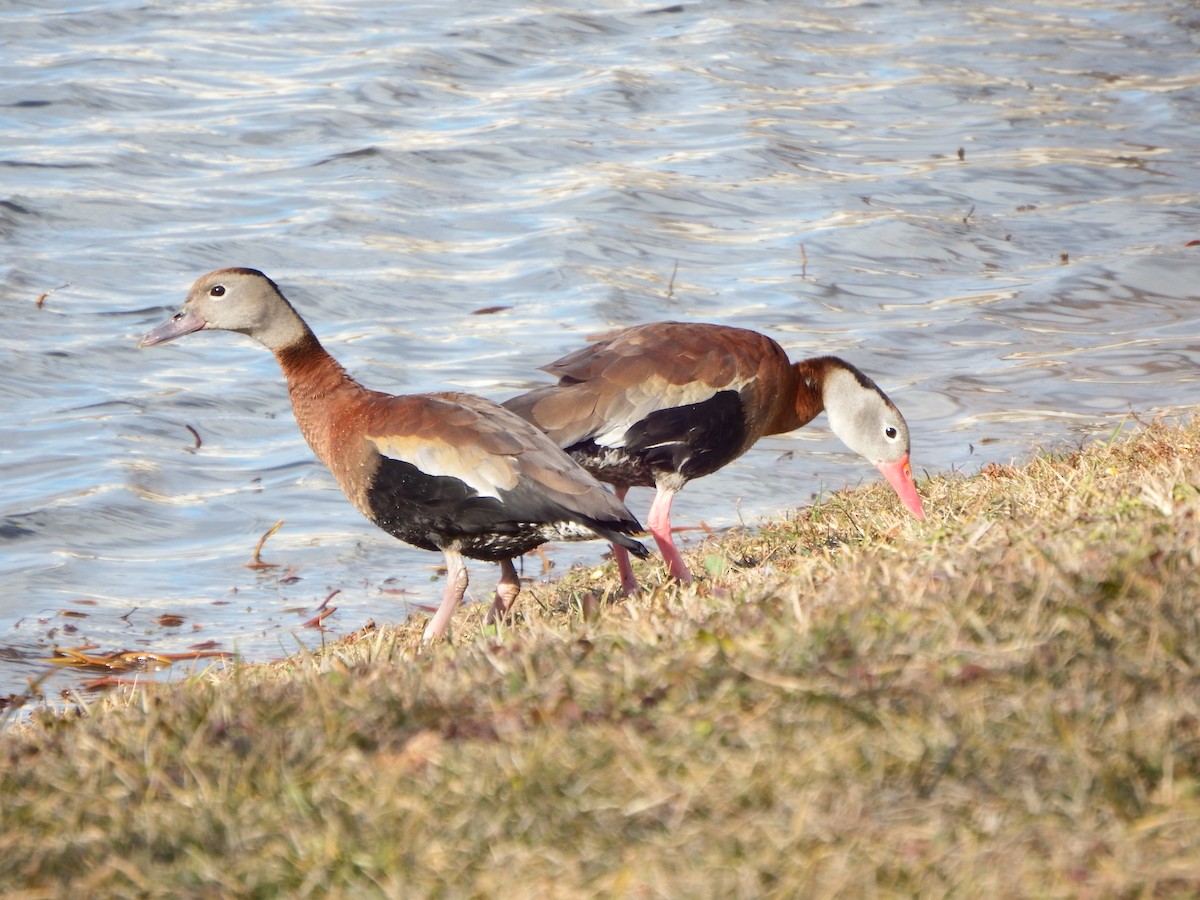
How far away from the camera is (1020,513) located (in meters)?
5.44

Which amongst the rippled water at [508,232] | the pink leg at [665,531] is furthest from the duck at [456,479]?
the rippled water at [508,232]

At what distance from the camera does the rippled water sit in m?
9.87

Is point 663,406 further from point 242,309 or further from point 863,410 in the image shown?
point 242,309

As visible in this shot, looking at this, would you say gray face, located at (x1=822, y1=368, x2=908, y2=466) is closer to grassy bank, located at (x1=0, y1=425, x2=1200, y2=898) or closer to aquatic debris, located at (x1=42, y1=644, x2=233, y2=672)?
aquatic debris, located at (x1=42, y1=644, x2=233, y2=672)

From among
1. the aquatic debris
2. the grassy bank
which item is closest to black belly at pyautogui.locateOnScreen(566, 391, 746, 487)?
Result: the aquatic debris

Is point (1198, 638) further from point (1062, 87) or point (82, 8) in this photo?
point (82, 8)

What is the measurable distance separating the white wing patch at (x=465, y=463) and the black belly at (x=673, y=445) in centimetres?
101

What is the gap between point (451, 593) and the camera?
20.8ft

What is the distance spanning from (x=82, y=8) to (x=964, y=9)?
1189 centimetres

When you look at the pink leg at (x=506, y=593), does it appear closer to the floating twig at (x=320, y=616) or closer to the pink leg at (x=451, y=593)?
the pink leg at (x=451, y=593)

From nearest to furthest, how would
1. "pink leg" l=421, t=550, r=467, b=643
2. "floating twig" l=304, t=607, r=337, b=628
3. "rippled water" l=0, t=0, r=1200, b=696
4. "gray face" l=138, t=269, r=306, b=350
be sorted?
"pink leg" l=421, t=550, r=467, b=643 → "gray face" l=138, t=269, r=306, b=350 → "floating twig" l=304, t=607, r=337, b=628 → "rippled water" l=0, t=0, r=1200, b=696

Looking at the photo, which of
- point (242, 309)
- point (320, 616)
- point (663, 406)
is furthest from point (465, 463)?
point (320, 616)

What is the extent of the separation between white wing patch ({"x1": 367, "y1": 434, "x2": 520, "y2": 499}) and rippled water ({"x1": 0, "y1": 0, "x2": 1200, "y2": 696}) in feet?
6.56

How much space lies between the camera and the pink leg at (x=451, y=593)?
6230 mm
